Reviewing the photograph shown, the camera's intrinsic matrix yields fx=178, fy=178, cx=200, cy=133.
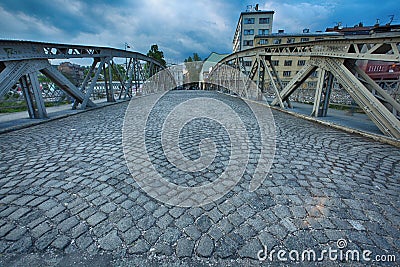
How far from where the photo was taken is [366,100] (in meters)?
5.35

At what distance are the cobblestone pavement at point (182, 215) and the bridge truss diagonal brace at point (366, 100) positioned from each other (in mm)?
1857

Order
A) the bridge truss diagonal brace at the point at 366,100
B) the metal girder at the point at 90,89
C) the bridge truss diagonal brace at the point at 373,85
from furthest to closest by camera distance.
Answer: the metal girder at the point at 90,89 → the bridge truss diagonal brace at the point at 373,85 → the bridge truss diagonal brace at the point at 366,100

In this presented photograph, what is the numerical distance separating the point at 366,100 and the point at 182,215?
641 cm

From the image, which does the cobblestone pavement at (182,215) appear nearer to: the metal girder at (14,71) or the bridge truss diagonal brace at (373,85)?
the bridge truss diagonal brace at (373,85)

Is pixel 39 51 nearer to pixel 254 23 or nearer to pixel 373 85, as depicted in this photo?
pixel 373 85

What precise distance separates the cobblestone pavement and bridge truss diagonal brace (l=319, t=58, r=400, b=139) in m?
1.86

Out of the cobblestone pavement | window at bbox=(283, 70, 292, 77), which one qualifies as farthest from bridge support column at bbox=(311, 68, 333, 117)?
window at bbox=(283, 70, 292, 77)

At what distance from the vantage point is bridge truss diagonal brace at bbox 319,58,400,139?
484cm

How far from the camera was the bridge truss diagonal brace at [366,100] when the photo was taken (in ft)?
15.9

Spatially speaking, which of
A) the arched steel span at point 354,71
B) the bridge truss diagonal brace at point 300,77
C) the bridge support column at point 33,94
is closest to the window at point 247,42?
the arched steel span at point 354,71

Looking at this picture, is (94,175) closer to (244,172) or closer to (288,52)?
(244,172)

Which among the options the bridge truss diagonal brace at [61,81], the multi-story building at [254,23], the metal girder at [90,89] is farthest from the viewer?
the multi-story building at [254,23]

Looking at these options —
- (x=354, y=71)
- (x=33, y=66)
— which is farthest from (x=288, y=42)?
(x=33, y=66)

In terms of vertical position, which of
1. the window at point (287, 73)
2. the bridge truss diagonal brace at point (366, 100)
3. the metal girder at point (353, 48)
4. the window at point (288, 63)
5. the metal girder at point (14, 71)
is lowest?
the bridge truss diagonal brace at point (366, 100)
